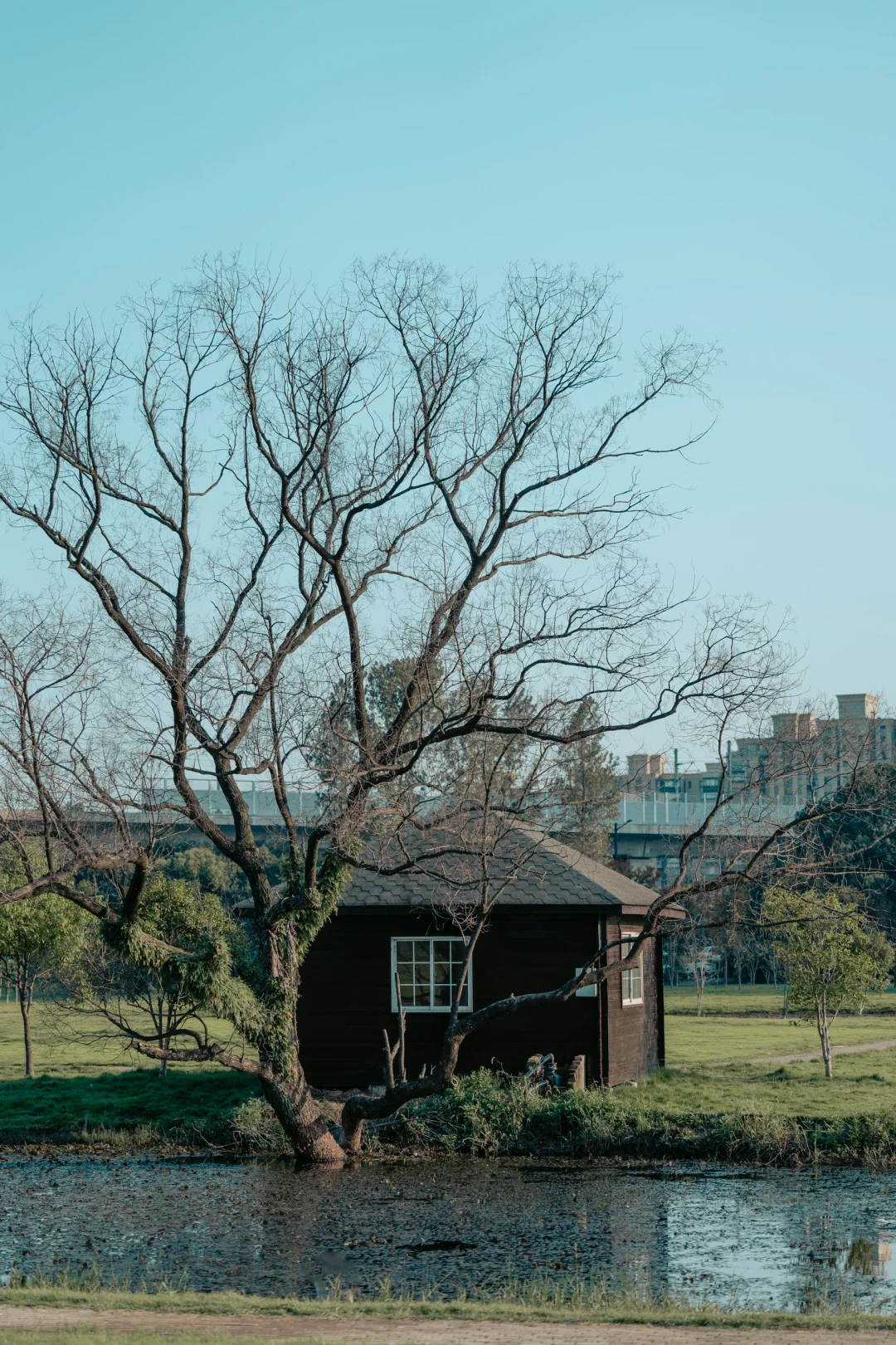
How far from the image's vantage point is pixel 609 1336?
9180mm

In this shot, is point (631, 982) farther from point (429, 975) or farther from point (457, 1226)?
point (457, 1226)

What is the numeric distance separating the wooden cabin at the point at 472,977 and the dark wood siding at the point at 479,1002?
0.06 feet

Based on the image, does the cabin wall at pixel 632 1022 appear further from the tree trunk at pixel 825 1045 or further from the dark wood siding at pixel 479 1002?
the tree trunk at pixel 825 1045

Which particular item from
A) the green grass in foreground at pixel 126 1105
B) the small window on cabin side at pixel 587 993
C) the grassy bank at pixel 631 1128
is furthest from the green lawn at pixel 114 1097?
the small window on cabin side at pixel 587 993

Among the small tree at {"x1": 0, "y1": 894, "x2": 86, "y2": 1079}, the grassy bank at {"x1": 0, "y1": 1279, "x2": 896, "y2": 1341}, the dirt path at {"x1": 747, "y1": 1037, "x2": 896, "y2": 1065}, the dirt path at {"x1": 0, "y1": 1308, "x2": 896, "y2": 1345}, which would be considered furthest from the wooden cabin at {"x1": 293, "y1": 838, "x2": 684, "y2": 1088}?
the dirt path at {"x1": 0, "y1": 1308, "x2": 896, "y2": 1345}

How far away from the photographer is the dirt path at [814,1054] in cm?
2581

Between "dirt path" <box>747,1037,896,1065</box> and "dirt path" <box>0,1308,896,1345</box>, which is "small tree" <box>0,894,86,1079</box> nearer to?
"dirt path" <box>747,1037,896,1065</box>

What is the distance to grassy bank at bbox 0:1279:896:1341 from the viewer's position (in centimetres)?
967

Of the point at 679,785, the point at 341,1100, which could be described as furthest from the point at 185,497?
the point at 679,785

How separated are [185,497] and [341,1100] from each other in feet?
30.2

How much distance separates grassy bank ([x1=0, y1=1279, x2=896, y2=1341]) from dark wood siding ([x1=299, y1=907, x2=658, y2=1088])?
1088 cm

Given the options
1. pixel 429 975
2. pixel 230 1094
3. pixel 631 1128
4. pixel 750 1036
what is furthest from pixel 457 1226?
pixel 750 1036

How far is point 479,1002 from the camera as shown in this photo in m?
22.4

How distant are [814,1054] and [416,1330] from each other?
19743mm
